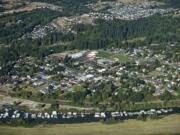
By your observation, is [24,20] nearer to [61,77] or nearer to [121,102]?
[61,77]

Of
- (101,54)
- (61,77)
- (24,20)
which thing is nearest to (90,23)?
(24,20)

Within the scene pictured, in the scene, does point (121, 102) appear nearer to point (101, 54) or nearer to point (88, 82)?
point (88, 82)

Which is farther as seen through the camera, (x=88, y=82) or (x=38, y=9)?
(x=38, y=9)

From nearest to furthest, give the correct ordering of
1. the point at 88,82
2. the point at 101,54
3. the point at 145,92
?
the point at 145,92, the point at 88,82, the point at 101,54

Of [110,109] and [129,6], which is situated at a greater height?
[129,6]

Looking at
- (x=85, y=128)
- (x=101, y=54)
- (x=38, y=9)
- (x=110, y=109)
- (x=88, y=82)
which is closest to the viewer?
(x=85, y=128)

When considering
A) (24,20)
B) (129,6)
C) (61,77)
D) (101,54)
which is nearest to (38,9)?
(24,20)
